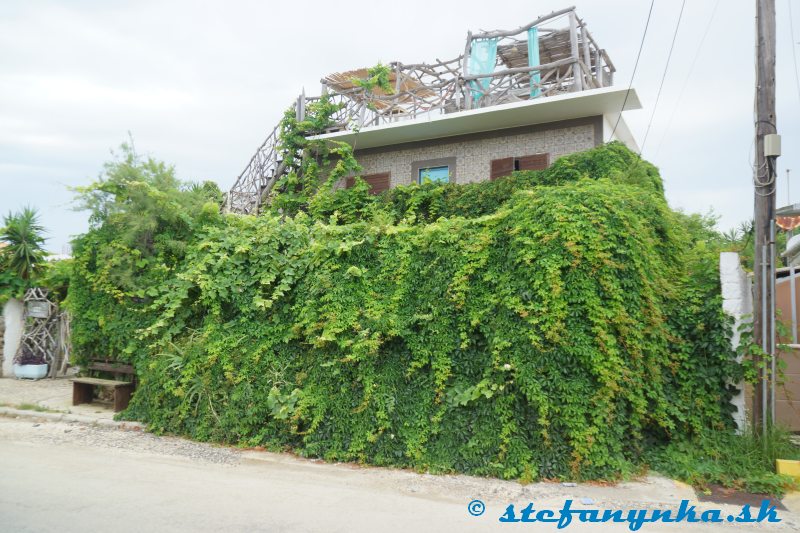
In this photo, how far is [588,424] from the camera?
6.72 metres

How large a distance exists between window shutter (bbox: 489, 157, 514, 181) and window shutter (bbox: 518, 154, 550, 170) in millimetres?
241

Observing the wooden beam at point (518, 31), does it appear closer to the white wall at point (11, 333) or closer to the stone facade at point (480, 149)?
the stone facade at point (480, 149)

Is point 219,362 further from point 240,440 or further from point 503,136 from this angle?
point 503,136

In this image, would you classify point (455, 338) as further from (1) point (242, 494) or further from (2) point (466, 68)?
(2) point (466, 68)

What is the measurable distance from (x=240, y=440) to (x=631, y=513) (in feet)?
18.4

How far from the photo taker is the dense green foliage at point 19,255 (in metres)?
14.7

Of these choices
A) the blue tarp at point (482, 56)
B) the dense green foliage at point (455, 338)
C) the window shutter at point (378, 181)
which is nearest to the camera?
the dense green foliage at point (455, 338)

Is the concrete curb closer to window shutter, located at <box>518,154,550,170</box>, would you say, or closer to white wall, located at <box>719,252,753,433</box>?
white wall, located at <box>719,252,753,433</box>

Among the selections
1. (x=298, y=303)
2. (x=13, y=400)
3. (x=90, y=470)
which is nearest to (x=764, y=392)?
(x=298, y=303)

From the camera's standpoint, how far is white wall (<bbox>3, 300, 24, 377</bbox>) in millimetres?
14820

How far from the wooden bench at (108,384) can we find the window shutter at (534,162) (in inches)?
385

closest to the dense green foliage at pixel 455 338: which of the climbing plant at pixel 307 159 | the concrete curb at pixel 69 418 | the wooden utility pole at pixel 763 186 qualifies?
the concrete curb at pixel 69 418

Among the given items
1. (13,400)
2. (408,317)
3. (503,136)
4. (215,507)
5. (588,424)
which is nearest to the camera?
(215,507)

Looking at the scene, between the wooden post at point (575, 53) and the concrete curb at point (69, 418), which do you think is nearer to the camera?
the concrete curb at point (69, 418)
